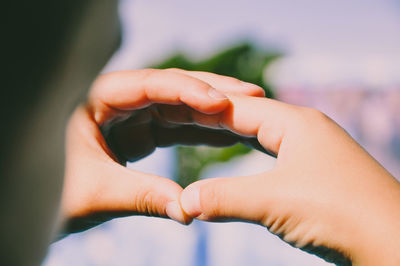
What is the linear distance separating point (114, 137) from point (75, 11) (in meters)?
1.26

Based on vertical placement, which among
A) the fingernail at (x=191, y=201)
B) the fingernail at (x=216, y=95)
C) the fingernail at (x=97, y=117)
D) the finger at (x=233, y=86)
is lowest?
the fingernail at (x=191, y=201)

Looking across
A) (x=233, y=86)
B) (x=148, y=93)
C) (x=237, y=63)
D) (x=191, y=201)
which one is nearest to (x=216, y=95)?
(x=233, y=86)

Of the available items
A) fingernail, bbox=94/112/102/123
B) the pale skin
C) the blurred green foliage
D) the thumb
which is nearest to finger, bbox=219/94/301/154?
the pale skin

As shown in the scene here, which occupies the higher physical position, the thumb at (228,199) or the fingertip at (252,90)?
the fingertip at (252,90)

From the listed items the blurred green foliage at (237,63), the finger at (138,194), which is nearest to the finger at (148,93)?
the finger at (138,194)

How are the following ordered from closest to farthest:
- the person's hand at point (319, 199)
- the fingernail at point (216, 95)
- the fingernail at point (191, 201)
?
the person's hand at point (319, 199) → the fingernail at point (191, 201) → the fingernail at point (216, 95)

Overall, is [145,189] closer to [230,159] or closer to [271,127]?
[271,127]

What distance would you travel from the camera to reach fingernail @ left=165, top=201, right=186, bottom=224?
1.20 metres

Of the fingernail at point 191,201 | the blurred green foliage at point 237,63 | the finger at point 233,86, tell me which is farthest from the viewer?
the blurred green foliage at point 237,63

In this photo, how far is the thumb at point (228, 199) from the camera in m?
1.08

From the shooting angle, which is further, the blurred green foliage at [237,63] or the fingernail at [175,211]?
the blurred green foliage at [237,63]

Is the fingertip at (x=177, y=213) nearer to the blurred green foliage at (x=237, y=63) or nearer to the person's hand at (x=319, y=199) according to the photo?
the person's hand at (x=319, y=199)

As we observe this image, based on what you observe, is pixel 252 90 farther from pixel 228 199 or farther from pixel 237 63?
pixel 237 63

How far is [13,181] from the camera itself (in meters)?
0.44
